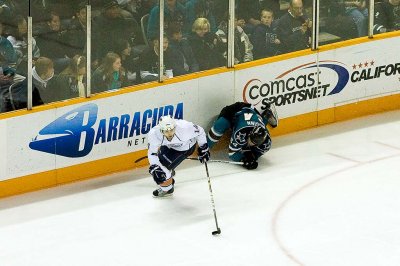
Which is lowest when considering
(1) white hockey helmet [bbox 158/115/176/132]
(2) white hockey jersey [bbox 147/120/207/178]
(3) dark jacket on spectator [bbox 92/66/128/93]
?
(2) white hockey jersey [bbox 147/120/207/178]

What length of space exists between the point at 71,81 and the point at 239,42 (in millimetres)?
1831

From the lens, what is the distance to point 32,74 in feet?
34.6

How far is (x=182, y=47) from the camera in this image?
37.3ft

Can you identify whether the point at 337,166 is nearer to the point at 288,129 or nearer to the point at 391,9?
the point at 288,129

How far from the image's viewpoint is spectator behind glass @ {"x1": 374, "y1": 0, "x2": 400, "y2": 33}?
41.1ft

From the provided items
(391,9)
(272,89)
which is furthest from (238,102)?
(391,9)

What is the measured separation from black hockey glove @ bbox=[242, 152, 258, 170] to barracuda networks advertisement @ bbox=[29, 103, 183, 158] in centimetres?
79

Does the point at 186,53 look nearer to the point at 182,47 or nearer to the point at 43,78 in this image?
the point at 182,47

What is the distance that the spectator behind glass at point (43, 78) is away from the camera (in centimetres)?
1058

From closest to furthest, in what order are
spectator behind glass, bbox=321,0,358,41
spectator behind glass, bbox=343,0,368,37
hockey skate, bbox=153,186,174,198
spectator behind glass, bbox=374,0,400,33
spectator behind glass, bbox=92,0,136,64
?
1. hockey skate, bbox=153,186,174,198
2. spectator behind glass, bbox=92,0,136,64
3. spectator behind glass, bbox=321,0,358,41
4. spectator behind glass, bbox=343,0,368,37
5. spectator behind glass, bbox=374,0,400,33

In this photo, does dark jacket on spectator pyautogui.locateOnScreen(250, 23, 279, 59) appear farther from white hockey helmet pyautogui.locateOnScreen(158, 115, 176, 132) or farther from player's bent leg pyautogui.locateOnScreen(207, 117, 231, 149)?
white hockey helmet pyautogui.locateOnScreen(158, 115, 176, 132)

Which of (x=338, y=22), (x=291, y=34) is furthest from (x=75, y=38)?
(x=338, y=22)

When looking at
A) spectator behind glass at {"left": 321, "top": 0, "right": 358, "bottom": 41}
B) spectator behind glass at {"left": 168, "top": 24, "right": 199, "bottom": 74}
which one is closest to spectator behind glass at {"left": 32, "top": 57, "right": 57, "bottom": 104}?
spectator behind glass at {"left": 168, "top": 24, "right": 199, "bottom": 74}

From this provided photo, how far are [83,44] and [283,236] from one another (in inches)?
104
